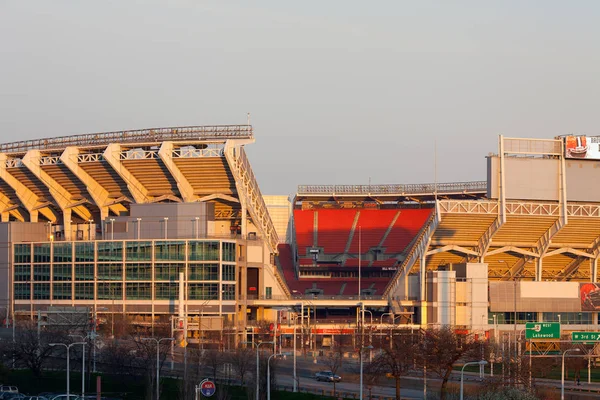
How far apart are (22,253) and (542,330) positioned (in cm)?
6874

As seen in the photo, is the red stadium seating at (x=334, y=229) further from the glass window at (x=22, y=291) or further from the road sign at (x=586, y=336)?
the road sign at (x=586, y=336)

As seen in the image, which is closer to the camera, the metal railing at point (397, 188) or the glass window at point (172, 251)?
the glass window at point (172, 251)

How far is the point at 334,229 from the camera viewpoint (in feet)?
536

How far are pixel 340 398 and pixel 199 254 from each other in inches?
2022

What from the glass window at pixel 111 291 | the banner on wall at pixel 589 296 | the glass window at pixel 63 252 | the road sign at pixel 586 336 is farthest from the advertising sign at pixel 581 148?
the glass window at pixel 63 252

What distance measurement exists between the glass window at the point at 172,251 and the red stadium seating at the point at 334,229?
3598cm

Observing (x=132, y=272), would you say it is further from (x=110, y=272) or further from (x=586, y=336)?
(x=586, y=336)

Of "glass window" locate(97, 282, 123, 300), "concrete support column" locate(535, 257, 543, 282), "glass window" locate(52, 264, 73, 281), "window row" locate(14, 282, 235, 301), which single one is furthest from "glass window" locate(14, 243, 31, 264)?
"concrete support column" locate(535, 257, 543, 282)

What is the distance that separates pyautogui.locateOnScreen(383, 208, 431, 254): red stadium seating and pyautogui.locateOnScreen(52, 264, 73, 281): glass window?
47.0 meters

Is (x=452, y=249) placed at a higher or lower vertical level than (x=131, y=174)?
lower

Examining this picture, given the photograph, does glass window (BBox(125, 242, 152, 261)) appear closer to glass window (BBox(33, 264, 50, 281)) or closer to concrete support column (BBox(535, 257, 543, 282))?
glass window (BBox(33, 264, 50, 281))

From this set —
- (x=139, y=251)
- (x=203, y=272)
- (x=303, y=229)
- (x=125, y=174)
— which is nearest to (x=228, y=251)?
(x=203, y=272)

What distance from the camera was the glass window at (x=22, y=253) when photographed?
137m

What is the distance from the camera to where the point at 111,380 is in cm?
9488
